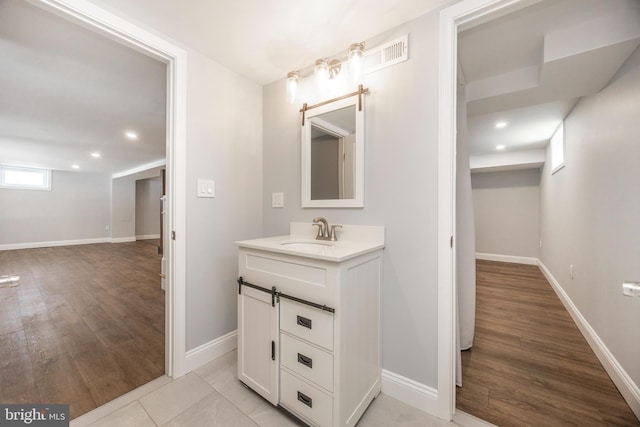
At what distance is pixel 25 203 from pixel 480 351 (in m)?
10.2

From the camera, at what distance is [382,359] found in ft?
4.98

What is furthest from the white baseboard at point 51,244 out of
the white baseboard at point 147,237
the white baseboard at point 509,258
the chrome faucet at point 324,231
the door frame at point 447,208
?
the white baseboard at point 509,258

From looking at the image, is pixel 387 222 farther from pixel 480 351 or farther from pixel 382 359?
pixel 480 351

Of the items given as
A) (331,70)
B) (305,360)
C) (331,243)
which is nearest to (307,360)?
(305,360)

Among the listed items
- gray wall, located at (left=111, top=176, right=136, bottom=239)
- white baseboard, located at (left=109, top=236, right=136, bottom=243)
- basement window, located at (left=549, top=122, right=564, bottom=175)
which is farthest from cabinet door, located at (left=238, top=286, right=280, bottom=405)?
white baseboard, located at (left=109, top=236, right=136, bottom=243)

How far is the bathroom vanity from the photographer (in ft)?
3.72

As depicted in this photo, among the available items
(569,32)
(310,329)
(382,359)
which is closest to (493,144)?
(569,32)

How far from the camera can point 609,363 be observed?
5.49ft

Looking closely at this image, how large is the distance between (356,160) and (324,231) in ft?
1.71

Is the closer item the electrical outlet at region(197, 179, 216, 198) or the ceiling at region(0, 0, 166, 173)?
the ceiling at region(0, 0, 166, 173)

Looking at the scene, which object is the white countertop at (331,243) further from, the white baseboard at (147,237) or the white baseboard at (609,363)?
the white baseboard at (147,237)

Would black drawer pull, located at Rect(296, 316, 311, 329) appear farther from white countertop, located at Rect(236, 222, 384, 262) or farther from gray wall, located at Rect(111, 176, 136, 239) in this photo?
gray wall, located at Rect(111, 176, 136, 239)

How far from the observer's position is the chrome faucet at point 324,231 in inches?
65.1

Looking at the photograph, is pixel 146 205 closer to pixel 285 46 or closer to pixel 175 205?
pixel 175 205
